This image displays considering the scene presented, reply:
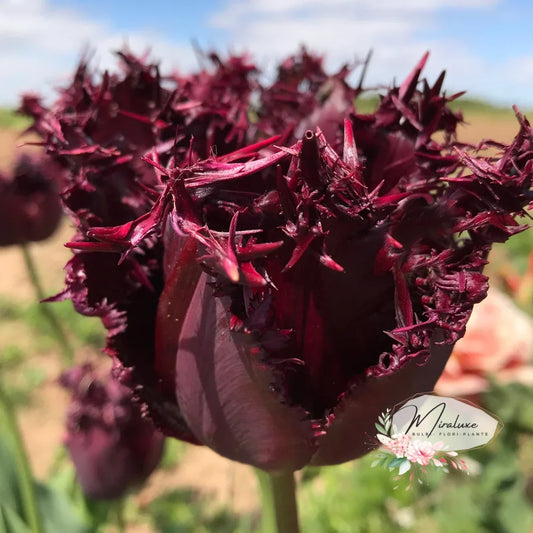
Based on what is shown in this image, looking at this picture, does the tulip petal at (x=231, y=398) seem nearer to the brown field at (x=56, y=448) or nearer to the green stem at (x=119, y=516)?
the green stem at (x=119, y=516)

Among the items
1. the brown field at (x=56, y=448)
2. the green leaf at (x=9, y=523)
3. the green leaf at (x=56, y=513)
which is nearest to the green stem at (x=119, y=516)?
the green leaf at (x=56, y=513)

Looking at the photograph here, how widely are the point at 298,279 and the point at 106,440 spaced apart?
0.73m

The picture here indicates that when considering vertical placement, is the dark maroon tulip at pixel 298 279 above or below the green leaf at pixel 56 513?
above

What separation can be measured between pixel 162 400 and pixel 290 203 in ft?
0.63

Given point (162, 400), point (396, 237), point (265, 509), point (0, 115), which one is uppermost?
point (396, 237)

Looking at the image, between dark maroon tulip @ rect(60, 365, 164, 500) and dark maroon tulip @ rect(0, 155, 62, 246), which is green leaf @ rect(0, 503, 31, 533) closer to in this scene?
dark maroon tulip @ rect(60, 365, 164, 500)

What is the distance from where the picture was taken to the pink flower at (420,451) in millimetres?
333

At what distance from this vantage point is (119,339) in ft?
1.44

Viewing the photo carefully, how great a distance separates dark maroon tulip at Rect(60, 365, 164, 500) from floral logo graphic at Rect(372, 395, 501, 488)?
711 mm

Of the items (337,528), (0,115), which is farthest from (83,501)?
(0,115)

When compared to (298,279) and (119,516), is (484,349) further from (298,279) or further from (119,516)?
(298,279)

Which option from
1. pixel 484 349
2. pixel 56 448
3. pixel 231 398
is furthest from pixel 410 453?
pixel 56 448

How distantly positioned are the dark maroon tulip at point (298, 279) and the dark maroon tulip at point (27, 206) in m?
0.86

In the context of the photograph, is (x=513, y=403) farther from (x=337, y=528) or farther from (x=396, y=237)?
(x=396, y=237)
